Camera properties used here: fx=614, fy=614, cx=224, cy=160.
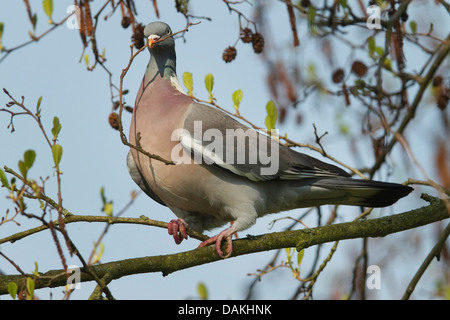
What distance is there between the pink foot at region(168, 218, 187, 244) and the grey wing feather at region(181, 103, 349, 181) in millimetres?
394

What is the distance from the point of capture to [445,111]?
12.2ft

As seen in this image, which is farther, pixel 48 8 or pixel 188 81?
pixel 188 81

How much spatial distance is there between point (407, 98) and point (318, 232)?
1174mm

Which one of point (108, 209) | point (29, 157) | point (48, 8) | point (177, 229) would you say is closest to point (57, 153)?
point (29, 157)

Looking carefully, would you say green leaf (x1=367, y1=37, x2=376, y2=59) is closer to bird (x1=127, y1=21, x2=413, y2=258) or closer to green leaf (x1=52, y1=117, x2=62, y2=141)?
bird (x1=127, y1=21, x2=413, y2=258)

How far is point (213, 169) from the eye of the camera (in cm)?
360

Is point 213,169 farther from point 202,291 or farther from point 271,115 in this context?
point 202,291

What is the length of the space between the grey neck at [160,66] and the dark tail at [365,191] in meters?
1.17

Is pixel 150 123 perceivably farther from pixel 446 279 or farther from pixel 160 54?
pixel 446 279

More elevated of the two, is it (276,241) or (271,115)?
(271,115)

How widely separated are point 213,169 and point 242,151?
0.76 feet

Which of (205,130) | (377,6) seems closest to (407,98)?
(377,6)

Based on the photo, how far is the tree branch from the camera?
2.83 m

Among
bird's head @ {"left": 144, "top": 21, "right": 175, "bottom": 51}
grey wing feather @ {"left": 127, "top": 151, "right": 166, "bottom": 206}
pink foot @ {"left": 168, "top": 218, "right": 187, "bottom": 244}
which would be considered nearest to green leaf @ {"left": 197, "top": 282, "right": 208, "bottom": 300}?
pink foot @ {"left": 168, "top": 218, "right": 187, "bottom": 244}
